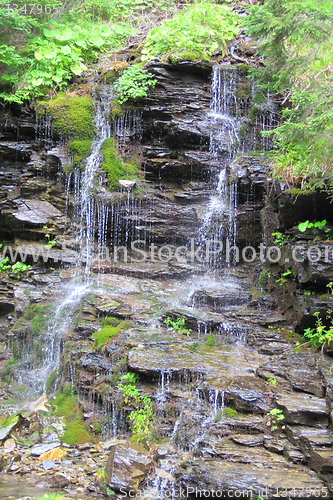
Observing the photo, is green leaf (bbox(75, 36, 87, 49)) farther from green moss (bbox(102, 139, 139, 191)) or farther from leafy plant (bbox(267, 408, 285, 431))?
leafy plant (bbox(267, 408, 285, 431))

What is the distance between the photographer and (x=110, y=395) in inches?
211

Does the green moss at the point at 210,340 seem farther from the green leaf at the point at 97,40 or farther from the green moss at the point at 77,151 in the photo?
the green leaf at the point at 97,40

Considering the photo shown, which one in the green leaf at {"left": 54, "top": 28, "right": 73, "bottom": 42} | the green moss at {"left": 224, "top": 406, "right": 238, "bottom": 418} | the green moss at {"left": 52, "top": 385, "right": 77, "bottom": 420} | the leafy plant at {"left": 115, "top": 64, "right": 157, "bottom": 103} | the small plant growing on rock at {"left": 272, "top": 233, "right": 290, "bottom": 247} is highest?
the green leaf at {"left": 54, "top": 28, "right": 73, "bottom": 42}

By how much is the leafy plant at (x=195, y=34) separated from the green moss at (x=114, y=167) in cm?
325

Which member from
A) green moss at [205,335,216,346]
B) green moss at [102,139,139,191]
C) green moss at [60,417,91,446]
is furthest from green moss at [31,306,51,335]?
green moss at [102,139,139,191]

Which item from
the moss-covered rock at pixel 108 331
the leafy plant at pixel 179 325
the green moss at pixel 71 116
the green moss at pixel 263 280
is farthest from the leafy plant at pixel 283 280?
the green moss at pixel 71 116

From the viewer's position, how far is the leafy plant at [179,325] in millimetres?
6652

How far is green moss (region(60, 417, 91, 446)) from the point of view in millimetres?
5074

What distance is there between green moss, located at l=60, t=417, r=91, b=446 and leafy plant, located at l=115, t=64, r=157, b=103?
8.33 meters

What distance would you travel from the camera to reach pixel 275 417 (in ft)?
14.3

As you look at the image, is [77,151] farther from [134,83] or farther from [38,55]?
[38,55]

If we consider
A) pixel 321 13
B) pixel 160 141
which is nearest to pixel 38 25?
pixel 160 141

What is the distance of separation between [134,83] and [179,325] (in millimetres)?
7166

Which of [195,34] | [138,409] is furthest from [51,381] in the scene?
[195,34]
